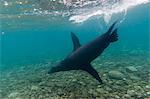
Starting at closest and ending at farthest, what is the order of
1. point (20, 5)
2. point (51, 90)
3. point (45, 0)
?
1. point (51, 90)
2. point (45, 0)
3. point (20, 5)

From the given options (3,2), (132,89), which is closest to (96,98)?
(132,89)

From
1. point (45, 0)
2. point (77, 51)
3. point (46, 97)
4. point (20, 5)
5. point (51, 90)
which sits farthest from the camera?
point (20, 5)

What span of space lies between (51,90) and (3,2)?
54.7ft

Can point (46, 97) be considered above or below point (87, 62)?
below

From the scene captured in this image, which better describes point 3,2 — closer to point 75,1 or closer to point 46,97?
point 75,1

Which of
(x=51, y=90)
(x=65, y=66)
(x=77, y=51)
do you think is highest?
(x=77, y=51)

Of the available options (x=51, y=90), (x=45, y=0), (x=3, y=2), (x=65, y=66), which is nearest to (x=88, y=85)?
(x=51, y=90)

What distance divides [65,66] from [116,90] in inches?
119

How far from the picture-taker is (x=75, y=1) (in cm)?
2339

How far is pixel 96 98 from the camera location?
25.4 ft

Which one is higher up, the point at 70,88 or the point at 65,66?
the point at 65,66

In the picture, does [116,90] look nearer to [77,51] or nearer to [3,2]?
[77,51]

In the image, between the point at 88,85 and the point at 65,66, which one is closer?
the point at 65,66

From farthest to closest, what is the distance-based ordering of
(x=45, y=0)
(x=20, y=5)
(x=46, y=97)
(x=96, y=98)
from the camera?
(x=20, y=5) → (x=45, y=0) → (x=46, y=97) → (x=96, y=98)
